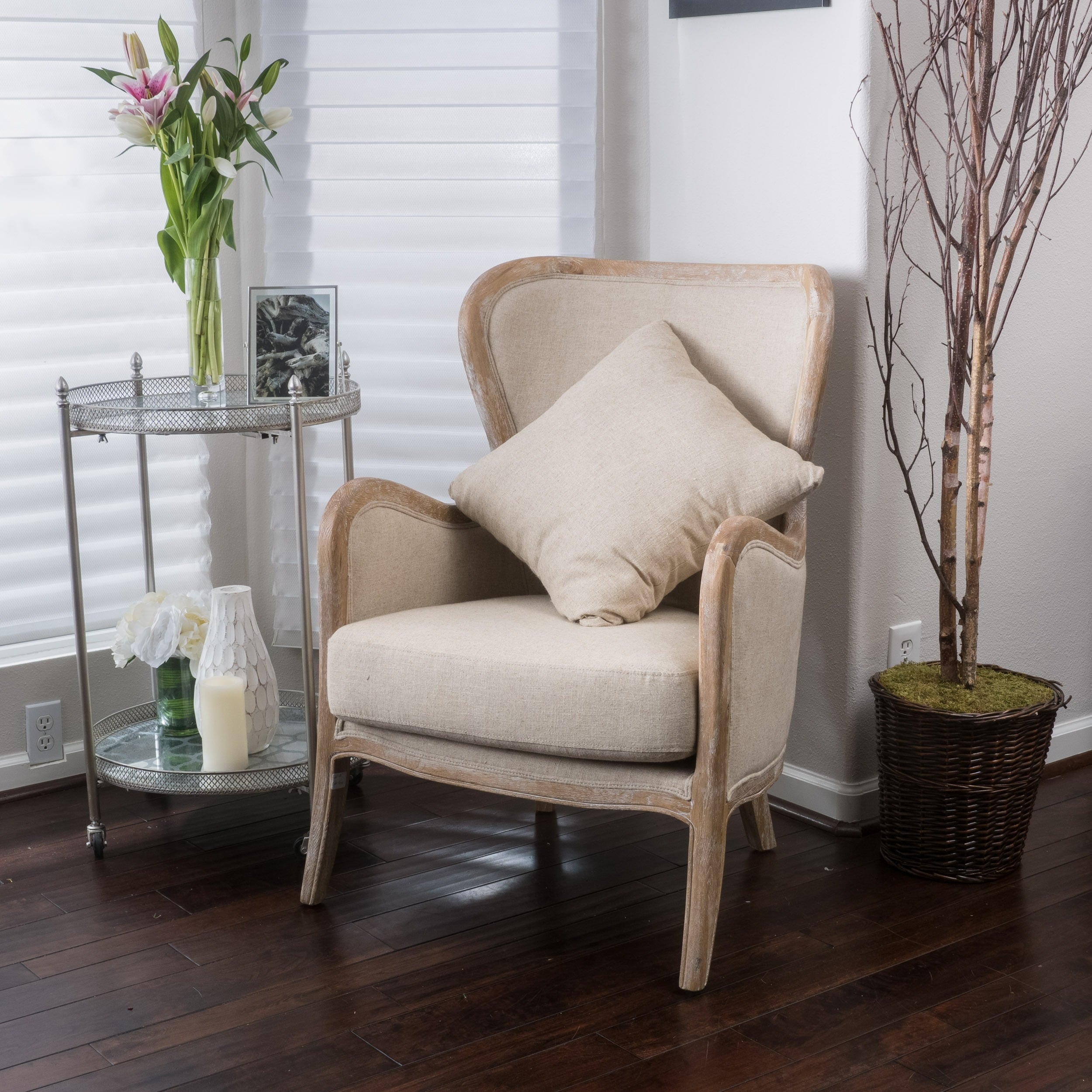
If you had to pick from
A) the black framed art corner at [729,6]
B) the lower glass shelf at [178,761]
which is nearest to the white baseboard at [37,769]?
the lower glass shelf at [178,761]

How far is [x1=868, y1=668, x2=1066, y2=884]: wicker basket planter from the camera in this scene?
2090 mm

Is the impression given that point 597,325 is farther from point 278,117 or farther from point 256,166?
point 256,166

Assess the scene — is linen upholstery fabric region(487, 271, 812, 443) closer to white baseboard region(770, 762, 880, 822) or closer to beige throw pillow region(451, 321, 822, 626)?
beige throw pillow region(451, 321, 822, 626)

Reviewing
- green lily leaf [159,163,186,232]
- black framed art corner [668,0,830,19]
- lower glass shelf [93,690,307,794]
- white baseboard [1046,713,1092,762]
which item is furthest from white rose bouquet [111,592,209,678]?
white baseboard [1046,713,1092,762]

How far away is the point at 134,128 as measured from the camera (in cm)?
217

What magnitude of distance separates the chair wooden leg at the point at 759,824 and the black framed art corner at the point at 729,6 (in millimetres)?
1357

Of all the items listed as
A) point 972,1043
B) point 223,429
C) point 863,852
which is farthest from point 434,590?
point 972,1043

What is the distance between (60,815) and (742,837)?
4.16 ft

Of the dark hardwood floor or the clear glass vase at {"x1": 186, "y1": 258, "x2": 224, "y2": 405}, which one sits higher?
the clear glass vase at {"x1": 186, "y1": 258, "x2": 224, "y2": 405}

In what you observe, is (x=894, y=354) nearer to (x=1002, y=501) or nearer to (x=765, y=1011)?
(x=1002, y=501)

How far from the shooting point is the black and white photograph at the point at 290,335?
7.54ft

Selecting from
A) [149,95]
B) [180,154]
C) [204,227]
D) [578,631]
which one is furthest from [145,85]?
[578,631]

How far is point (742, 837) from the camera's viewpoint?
7.76 feet

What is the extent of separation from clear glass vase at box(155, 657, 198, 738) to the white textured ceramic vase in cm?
11
